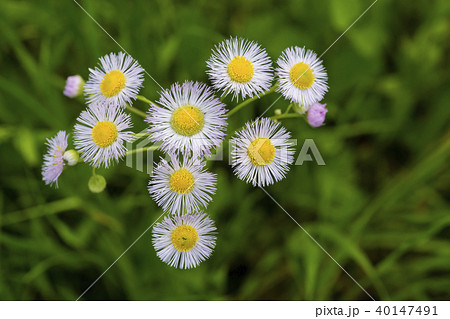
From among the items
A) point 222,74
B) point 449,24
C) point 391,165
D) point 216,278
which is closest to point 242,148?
point 222,74

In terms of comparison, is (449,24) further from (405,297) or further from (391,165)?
(405,297)

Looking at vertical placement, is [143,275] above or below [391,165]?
below

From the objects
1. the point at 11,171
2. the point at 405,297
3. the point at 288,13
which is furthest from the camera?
the point at 288,13

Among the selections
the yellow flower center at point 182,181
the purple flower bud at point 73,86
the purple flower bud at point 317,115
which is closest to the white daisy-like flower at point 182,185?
the yellow flower center at point 182,181
